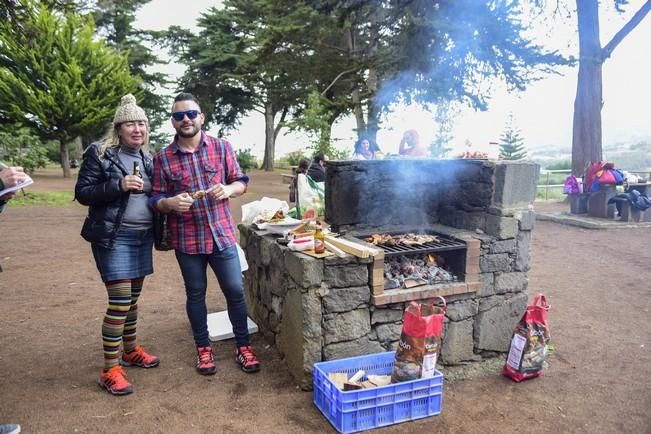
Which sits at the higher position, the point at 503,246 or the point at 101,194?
the point at 101,194

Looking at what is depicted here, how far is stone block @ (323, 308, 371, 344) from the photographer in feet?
10.8

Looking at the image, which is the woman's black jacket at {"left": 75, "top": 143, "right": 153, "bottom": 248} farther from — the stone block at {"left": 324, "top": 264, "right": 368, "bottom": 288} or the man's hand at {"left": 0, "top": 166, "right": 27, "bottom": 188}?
the stone block at {"left": 324, "top": 264, "right": 368, "bottom": 288}

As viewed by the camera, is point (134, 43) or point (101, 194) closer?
point (101, 194)

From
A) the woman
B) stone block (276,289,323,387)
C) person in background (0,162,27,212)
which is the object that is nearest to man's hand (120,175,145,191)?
the woman

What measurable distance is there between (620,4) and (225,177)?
498 inches

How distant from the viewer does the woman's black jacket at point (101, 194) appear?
293 centimetres

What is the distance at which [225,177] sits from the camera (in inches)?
133

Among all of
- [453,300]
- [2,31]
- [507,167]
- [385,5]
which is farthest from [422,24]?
[2,31]

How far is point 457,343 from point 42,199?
13.8m

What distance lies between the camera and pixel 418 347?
296cm

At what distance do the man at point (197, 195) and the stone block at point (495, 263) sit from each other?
1.89 m

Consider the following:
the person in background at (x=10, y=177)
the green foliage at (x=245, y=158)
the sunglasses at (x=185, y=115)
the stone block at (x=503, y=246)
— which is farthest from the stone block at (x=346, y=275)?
the green foliage at (x=245, y=158)

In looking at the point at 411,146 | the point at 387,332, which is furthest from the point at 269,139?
the point at 387,332

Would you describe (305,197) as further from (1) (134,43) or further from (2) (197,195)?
(1) (134,43)
